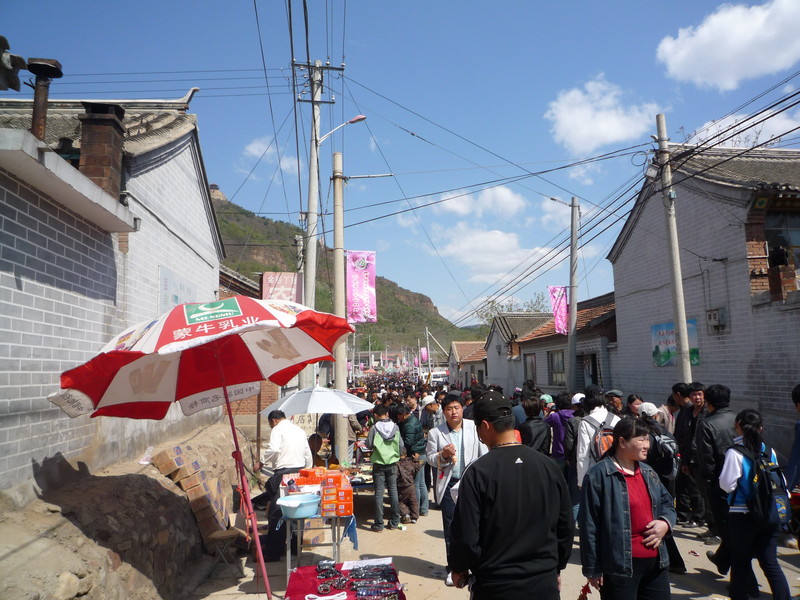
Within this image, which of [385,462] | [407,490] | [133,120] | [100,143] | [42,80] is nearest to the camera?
[42,80]

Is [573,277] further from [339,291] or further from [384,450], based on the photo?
[384,450]

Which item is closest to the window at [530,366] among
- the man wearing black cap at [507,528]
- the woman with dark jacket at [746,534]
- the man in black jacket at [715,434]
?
the man in black jacket at [715,434]

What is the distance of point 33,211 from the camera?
183 inches

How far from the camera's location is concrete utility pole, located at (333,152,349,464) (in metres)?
10.0

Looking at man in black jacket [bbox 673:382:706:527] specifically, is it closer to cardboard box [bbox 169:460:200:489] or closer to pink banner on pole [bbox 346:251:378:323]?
cardboard box [bbox 169:460:200:489]

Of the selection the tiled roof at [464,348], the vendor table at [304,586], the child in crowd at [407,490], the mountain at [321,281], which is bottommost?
the child in crowd at [407,490]

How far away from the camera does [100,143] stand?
6289 millimetres

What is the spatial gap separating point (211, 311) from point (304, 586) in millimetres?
2152

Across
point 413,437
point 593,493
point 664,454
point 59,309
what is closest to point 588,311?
point 413,437

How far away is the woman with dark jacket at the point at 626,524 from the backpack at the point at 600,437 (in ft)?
6.08

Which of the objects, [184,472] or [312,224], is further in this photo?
[312,224]

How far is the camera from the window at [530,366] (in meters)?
24.3

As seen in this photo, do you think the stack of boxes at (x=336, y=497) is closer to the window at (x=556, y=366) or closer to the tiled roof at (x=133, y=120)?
the tiled roof at (x=133, y=120)

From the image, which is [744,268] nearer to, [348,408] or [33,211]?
[348,408]
